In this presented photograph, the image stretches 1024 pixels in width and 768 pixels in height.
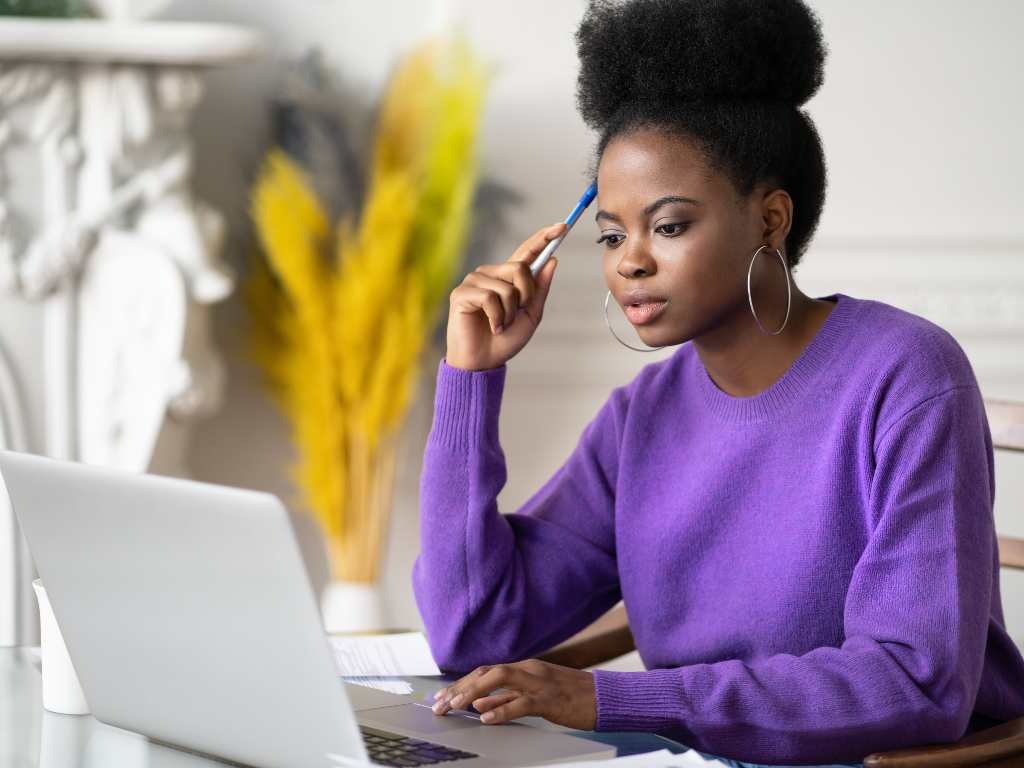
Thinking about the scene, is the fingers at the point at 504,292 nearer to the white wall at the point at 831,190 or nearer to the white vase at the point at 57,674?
the white vase at the point at 57,674

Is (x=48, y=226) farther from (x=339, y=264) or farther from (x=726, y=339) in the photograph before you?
(x=726, y=339)

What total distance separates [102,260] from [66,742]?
1576mm

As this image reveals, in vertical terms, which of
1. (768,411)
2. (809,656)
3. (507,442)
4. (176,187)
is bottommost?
(507,442)

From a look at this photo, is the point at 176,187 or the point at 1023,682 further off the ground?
the point at 176,187

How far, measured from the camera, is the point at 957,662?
1163 millimetres

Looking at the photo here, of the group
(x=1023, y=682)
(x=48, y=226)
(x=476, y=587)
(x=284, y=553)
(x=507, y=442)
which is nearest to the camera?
(x=284, y=553)

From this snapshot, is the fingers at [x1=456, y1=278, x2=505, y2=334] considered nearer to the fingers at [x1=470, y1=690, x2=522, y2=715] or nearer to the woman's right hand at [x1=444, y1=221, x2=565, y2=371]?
the woman's right hand at [x1=444, y1=221, x2=565, y2=371]

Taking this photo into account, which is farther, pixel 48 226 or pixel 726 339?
pixel 48 226

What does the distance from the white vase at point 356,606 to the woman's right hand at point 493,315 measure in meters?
1.20

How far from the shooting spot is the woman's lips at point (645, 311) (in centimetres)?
135

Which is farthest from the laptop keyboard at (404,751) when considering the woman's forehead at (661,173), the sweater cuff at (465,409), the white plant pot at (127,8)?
the white plant pot at (127,8)

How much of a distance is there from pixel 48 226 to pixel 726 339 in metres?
1.50

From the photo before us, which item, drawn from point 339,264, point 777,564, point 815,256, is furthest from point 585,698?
point 815,256

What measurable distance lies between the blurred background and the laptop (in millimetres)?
1681
